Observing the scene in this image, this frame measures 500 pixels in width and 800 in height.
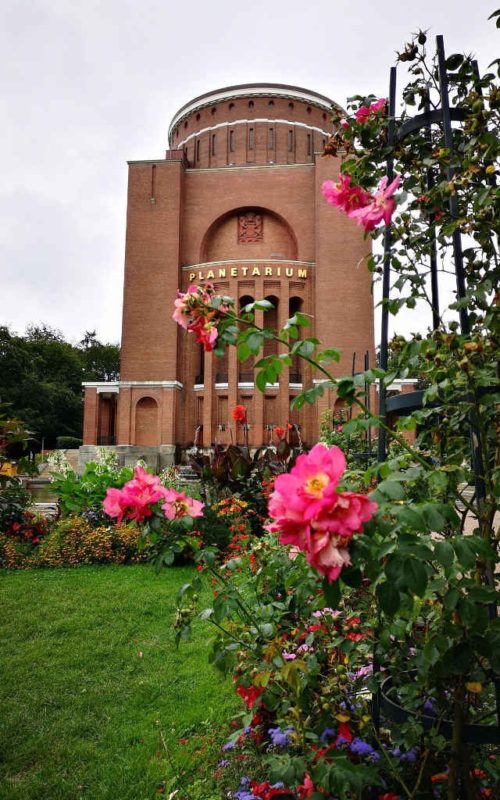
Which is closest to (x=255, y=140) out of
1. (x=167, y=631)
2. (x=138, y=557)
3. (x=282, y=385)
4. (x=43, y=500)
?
(x=282, y=385)

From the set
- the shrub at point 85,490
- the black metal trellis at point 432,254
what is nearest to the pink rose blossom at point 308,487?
the black metal trellis at point 432,254

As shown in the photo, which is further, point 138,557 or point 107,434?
point 107,434

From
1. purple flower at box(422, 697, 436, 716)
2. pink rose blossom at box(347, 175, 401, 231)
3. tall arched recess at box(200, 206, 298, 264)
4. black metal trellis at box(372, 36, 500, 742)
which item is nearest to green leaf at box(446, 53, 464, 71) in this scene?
black metal trellis at box(372, 36, 500, 742)

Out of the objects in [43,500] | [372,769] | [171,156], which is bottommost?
[43,500]

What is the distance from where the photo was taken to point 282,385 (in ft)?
89.1

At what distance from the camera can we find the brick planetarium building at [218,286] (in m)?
26.5

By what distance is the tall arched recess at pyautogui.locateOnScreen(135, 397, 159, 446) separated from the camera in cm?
2664

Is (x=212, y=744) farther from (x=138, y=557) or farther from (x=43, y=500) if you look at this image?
(x=43, y=500)

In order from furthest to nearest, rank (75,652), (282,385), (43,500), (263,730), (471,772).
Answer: (282,385), (43,500), (75,652), (263,730), (471,772)

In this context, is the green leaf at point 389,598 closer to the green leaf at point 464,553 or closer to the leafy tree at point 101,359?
the green leaf at point 464,553

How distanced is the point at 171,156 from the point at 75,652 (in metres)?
32.2

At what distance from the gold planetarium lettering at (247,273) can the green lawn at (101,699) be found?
2313 centimetres

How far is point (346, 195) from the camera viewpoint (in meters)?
1.72

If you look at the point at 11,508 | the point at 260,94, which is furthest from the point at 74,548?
the point at 260,94
